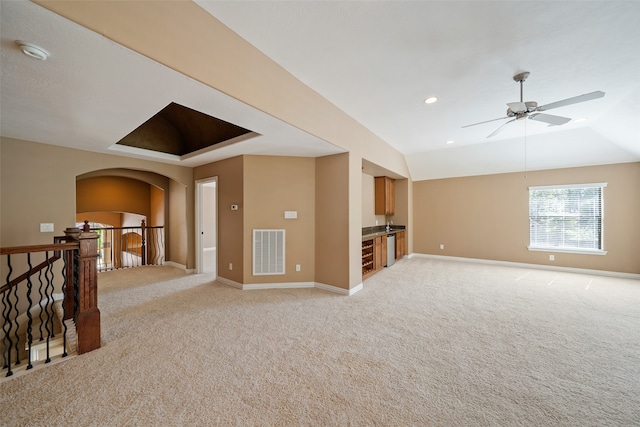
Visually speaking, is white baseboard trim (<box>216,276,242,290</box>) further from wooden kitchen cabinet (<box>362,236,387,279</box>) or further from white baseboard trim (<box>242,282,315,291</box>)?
wooden kitchen cabinet (<box>362,236,387,279</box>)

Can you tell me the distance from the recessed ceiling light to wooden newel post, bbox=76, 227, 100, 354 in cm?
150

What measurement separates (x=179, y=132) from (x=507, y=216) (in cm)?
824

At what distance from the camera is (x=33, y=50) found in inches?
59.2

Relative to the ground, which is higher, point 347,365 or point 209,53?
point 209,53

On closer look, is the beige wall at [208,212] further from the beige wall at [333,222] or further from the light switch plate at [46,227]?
the beige wall at [333,222]

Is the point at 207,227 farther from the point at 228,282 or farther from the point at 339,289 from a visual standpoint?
the point at 339,289

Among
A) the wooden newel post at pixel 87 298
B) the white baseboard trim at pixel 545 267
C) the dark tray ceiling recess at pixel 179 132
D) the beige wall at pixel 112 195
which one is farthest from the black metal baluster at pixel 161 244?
the white baseboard trim at pixel 545 267

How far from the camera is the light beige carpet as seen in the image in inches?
64.6

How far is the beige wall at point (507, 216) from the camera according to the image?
4934 millimetres

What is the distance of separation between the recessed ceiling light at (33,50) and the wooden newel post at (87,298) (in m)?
1.50

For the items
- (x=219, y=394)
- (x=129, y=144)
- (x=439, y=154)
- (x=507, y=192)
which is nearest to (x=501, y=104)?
(x=439, y=154)

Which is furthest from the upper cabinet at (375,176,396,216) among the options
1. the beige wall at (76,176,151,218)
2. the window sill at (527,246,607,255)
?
the beige wall at (76,176,151,218)

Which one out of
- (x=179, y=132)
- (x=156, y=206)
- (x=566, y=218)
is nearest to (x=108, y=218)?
(x=156, y=206)

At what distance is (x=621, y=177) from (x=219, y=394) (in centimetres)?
817
